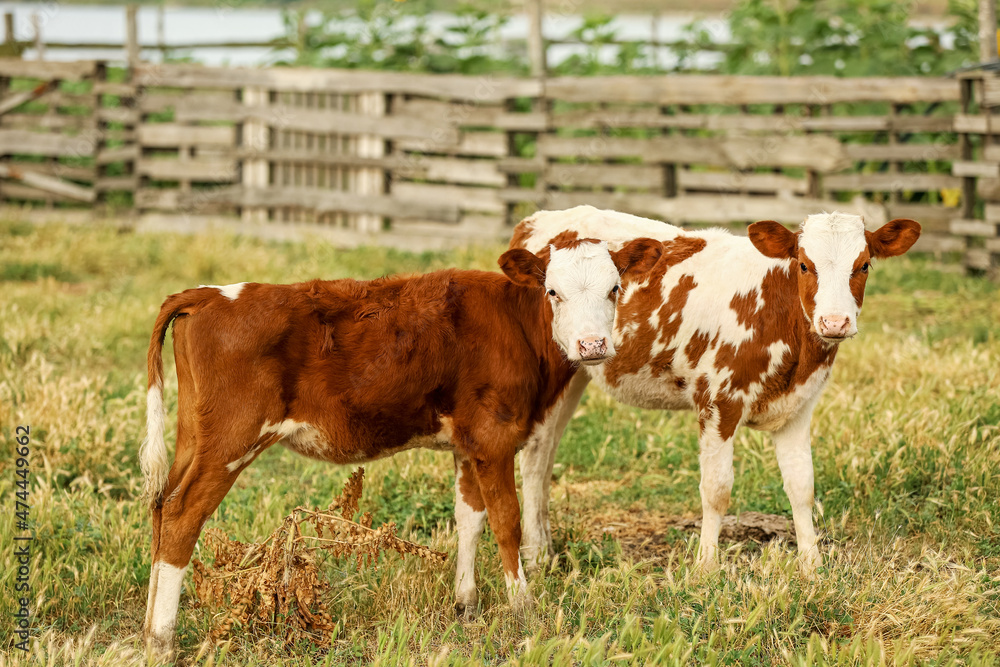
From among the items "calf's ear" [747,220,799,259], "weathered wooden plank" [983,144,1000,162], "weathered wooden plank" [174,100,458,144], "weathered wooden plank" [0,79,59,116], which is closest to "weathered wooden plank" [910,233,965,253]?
"weathered wooden plank" [983,144,1000,162]

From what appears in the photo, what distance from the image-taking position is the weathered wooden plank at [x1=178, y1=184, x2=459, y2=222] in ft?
43.6

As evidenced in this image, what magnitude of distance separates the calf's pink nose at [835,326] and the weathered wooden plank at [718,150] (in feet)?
27.4

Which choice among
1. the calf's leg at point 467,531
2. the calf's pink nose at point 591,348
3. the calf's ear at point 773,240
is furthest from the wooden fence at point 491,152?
the calf's pink nose at point 591,348

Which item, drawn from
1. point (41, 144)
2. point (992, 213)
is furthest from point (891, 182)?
point (41, 144)

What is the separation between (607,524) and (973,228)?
7482mm

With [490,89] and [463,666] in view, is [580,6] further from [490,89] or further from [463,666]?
[463,666]

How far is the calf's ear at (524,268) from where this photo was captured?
13.9ft

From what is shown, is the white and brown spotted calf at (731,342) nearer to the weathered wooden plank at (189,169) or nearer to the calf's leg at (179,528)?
the calf's leg at (179,528)

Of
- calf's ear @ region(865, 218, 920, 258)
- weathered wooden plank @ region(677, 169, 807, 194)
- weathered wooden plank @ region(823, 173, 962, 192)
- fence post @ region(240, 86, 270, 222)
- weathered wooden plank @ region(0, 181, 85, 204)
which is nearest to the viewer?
calf's ear @ region(865, 218, 920, 258)

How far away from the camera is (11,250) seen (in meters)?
11.8

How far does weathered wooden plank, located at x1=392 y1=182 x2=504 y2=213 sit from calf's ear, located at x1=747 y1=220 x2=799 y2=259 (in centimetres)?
852

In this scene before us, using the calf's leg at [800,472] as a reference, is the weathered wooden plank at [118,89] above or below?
above

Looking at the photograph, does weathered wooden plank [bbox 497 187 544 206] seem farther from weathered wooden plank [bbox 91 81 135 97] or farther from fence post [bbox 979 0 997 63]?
weathered wooden plank [bbox 91 81 135 97]

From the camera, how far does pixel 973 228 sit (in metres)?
11.2
